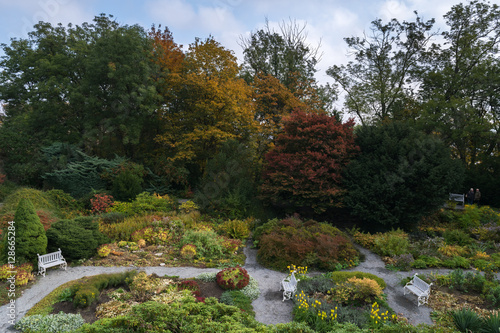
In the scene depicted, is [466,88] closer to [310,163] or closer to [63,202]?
[310,163]

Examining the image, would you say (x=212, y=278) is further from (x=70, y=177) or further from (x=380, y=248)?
(x=70, y=177)

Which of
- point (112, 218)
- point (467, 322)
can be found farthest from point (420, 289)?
point (112, 218)

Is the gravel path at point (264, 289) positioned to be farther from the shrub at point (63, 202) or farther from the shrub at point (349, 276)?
the shrub at point (63, 202)

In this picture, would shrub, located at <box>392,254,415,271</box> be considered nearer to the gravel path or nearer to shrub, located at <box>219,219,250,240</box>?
the gravel path

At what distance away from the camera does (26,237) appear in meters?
7.68

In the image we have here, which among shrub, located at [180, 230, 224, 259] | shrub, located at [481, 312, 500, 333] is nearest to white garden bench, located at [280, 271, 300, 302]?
shrub, located at [180, 230, 224, 259]

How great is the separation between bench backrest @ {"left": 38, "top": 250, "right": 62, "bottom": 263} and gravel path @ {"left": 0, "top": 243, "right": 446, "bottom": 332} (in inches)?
12.3

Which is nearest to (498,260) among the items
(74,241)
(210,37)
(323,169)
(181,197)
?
(323,169)

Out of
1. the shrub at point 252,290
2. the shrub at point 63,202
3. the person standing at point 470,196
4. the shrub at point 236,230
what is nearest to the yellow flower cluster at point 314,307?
the shrub at point 252,290

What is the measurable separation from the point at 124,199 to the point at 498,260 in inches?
566

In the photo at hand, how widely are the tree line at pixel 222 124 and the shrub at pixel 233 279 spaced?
15.9ft

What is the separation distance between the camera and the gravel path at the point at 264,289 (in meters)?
6.20

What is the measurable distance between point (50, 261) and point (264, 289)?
5.63 meters

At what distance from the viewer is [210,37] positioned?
1748 cm
